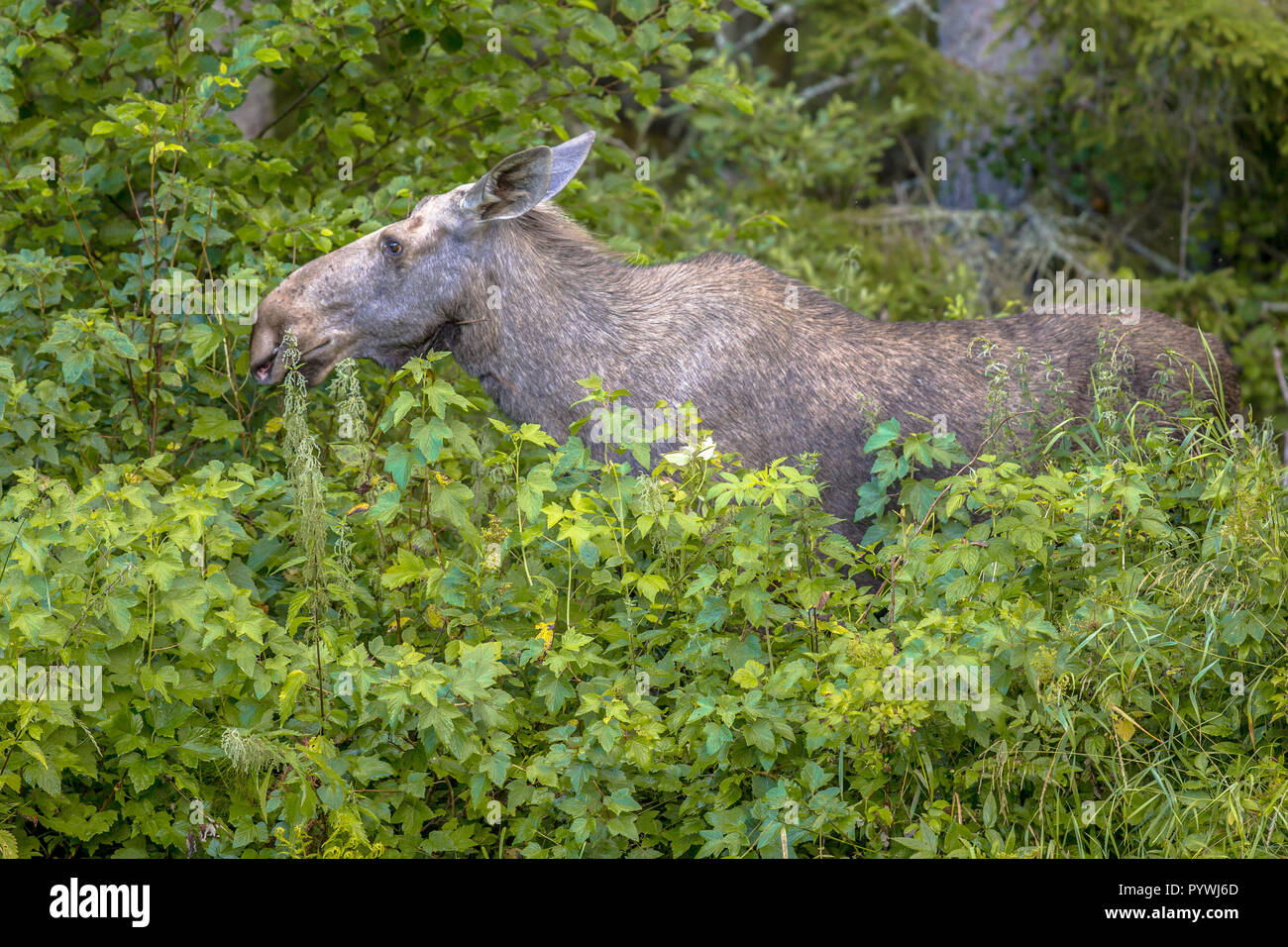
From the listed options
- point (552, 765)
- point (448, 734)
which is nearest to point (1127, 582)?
point (552, 765)

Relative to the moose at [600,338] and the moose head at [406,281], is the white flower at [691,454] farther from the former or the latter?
the moose head at [406,281]

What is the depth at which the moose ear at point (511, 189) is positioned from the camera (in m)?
5.96

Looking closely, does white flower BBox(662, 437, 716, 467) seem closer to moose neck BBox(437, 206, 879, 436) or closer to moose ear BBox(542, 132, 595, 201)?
moose neck BBox(437, 206, 879, 436)

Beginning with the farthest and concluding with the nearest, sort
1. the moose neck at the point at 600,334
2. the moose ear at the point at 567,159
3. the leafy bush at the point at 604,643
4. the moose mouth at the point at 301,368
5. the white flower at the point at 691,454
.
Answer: the moose ear at the point at 567,159 < the moose neck at the point at 600,334 < the moose mouth at the point at 301,368 < the white flower at the point at 691,454 < the leafy bush at the point at 604,643

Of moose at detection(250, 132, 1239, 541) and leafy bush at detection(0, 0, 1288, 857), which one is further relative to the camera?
moose at detection(250, 132, 1239, 541)

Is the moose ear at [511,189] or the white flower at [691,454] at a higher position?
the moose ear at [511,189]

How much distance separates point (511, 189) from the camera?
6.04 m

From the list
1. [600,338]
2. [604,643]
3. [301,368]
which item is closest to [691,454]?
[604,643]

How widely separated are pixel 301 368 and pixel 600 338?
1291 millimetres

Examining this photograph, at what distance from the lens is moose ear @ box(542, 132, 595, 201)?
20.2ft

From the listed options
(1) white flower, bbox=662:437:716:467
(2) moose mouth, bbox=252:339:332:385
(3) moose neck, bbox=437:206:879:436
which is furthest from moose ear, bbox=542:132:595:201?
(1) white flower, bbox=662:437:716:467

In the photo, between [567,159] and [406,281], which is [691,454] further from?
[567,159]

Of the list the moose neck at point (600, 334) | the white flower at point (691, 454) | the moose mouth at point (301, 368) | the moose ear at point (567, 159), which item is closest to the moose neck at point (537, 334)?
the moose neck at point (600, 334)

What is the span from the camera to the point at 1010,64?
10.8m
